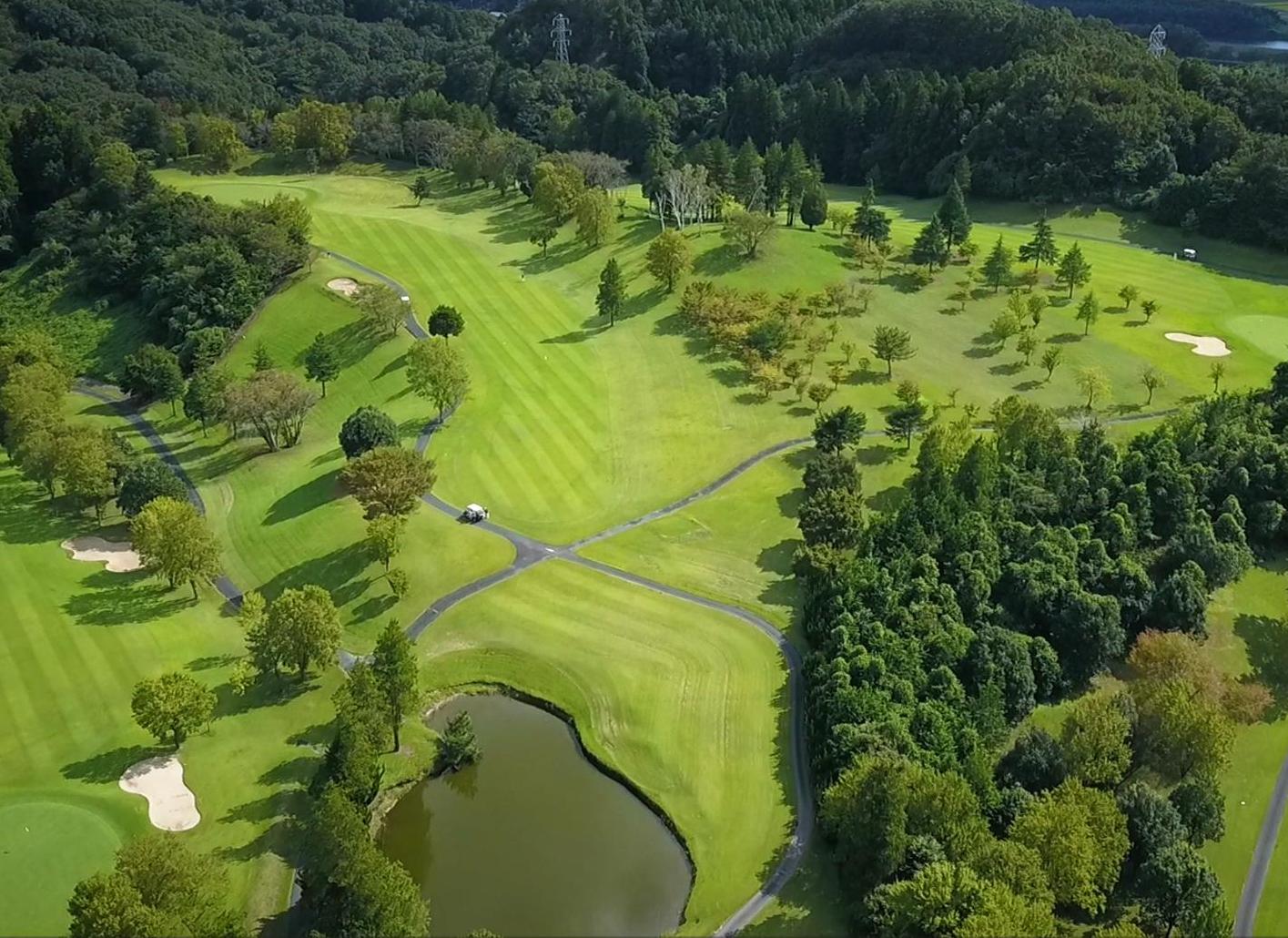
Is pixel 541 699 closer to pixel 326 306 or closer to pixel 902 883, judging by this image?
pixel 902 883

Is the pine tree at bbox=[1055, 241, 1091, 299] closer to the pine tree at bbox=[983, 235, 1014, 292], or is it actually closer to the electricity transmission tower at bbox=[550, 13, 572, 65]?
the pine tree at bbox=[983, 235, 1014, 292]

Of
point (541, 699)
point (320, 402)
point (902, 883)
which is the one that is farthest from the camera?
point (320, 402)

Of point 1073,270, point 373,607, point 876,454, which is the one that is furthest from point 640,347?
point 1073,270

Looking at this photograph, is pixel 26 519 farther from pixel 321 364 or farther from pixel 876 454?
pixel 876 454

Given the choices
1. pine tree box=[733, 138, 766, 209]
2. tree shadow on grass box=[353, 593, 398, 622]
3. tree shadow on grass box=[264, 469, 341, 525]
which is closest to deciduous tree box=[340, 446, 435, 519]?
tree shadow on grass box=[353, 593, 398, 622]

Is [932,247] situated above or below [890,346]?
above

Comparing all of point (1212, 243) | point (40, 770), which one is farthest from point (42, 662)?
point (1212, 243)

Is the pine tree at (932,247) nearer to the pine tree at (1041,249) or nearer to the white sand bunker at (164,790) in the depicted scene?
the pine tree at (1041,249)

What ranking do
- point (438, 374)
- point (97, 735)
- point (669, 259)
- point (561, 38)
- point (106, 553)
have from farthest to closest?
point (561, 38)
point (669, 259)
point (438, 374)
point (106, 553)
point (97, 735)
